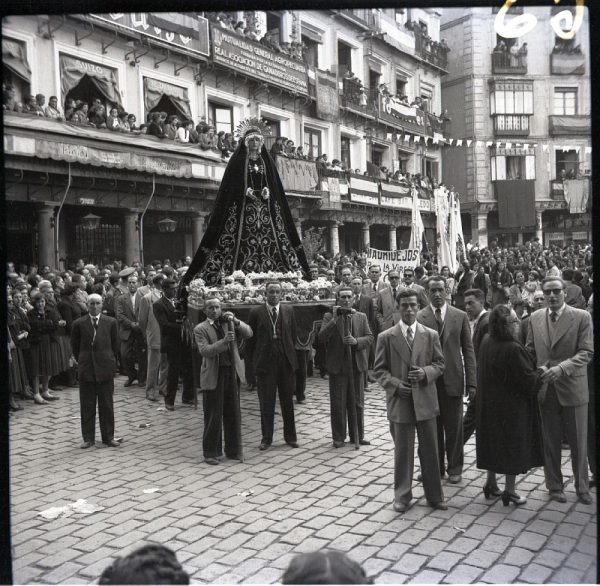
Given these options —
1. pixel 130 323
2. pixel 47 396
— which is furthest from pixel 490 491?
pixel 47 396

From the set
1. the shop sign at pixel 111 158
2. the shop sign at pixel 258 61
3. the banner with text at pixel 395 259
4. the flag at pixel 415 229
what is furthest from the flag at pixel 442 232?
the shop sign at pixel 258 61

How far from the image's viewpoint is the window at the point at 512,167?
1367 inches

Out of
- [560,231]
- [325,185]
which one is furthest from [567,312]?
[560,231]

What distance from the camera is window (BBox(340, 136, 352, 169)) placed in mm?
27078

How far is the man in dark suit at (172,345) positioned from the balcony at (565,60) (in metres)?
28.7

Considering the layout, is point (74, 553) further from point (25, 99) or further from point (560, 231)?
point (560, 231)

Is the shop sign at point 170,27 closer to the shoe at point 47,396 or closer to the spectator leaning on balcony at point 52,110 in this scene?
the spectator leaning on balcony at point 52,110

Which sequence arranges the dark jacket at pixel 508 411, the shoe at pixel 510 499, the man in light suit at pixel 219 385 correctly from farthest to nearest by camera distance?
the man in light suit at pixel 219 385 → the shoe at pixel 510 499 → the dark jacket at pixel 508 411

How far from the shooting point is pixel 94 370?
766 centimetres

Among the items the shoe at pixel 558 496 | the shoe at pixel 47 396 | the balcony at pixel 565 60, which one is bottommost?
the shoe at pixel 558 496

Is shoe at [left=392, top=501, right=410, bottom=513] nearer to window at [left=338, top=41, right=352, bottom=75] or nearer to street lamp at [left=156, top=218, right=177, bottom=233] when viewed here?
street lamp at [left=156, top=218, right=177, bottom=233]

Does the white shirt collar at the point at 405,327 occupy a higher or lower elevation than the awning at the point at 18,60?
lower

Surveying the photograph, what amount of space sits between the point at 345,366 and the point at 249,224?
320 cm

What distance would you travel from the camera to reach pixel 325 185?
2250 cm
